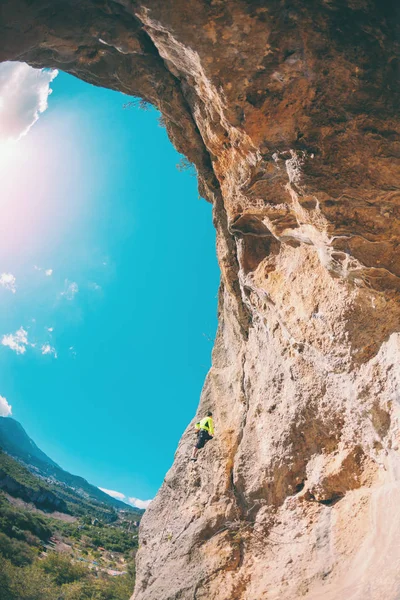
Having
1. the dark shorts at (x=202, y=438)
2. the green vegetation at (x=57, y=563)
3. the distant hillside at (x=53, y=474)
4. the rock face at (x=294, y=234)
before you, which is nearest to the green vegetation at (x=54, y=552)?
the green vegetation at (x=57, y=563)

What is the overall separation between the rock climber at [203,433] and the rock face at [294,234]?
1.82 meters

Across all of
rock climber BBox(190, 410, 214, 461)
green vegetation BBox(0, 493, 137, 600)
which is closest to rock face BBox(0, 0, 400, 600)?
rock climber BBox(190, 410, 214, 461)

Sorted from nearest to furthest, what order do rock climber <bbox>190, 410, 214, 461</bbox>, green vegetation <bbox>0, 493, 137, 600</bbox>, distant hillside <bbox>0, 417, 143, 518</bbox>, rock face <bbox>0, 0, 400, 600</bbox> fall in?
rock face <bbox>0, 0, 400, 600</bbox> < rock climber <bbox>190, 410, 214, 461</bbox> < green vegetation <bbox>0, 493, 137, 600</bbox> < distant hillside <bbox>0, 417, 143, 518</bbox>

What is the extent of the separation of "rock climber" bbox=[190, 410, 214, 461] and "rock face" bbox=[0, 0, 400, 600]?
71.6 inches

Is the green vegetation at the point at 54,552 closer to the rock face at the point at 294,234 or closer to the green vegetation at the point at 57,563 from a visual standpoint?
the green vegetation at the point at 57,563

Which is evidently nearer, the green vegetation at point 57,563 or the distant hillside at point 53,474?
the green vegetation at point 57,563

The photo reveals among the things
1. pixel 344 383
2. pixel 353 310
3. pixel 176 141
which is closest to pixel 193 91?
pixel 176 141

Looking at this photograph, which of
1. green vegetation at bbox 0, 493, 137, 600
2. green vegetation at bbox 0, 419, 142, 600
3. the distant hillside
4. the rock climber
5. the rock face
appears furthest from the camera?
the distant hillside

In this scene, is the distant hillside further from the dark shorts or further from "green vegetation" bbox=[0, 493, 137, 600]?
the dark shorts

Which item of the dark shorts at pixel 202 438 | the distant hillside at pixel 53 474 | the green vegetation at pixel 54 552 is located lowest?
the distant hillside at pixel 53 474

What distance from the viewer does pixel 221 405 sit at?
33.8 feet

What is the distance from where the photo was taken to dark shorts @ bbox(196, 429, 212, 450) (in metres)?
9.88

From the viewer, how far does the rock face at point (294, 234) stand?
4562mm

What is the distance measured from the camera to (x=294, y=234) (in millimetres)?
5992
